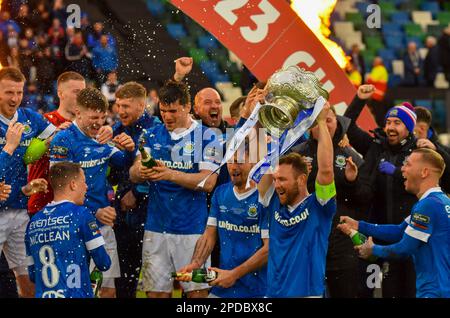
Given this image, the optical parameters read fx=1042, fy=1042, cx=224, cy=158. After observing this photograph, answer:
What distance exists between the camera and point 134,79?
8.68 m

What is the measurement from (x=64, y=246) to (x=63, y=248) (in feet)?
0.05

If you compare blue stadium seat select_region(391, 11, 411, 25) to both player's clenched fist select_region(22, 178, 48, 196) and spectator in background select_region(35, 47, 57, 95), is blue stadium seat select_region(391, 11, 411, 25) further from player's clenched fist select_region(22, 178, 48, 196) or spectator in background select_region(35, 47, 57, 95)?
player's clenched fist select_region(22, 178, 48, 196)

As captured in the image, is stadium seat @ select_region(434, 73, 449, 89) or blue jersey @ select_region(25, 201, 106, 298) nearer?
blue jersey @ select_region(25, 201, 106, 298)

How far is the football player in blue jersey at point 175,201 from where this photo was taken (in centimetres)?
761

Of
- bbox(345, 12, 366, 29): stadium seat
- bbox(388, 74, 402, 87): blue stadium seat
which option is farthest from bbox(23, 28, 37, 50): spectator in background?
bbox(345, 12, 366, 29): stadium seat

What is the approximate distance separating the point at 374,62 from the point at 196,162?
913cm

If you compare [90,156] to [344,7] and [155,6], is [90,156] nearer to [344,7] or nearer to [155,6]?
[155,6]

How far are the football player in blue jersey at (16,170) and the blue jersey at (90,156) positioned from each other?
1.02ft

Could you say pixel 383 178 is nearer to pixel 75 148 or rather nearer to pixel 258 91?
pixel 258 91

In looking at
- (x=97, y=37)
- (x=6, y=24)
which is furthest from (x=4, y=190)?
→ (x=6, y=24)

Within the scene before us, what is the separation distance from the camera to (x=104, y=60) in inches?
343

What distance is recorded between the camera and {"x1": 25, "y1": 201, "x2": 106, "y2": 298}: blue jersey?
21.4 feet

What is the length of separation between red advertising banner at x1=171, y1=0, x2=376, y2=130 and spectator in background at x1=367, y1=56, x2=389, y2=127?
5.33 metres

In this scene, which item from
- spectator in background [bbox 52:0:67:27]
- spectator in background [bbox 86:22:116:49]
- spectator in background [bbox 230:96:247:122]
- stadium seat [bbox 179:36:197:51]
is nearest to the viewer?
spectator in background [bbox 230:96:247:122]
